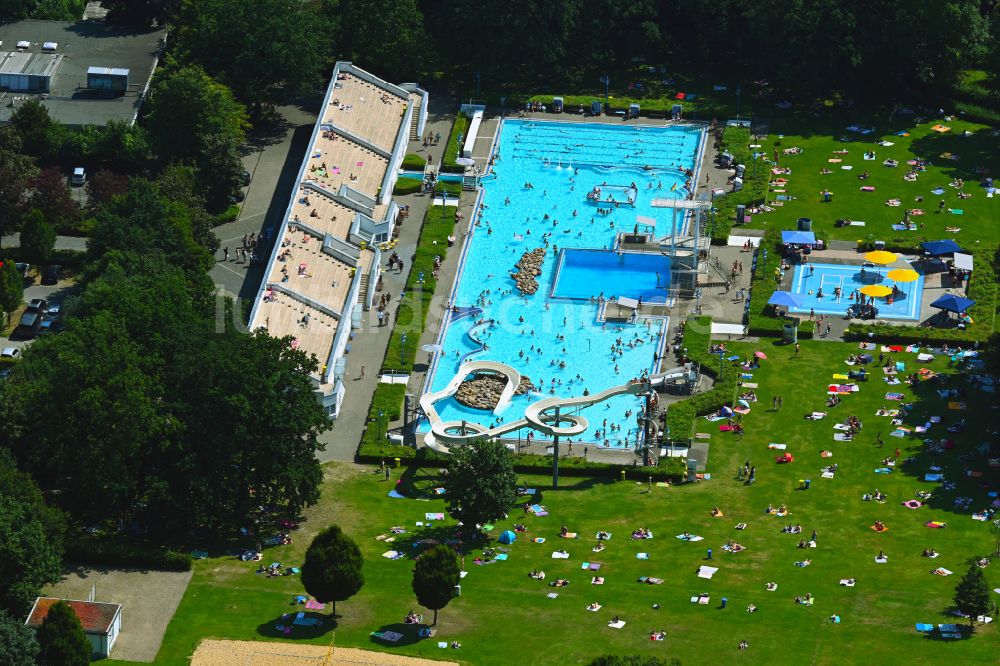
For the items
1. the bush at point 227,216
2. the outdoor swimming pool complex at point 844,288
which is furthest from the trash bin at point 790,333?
the bush at point 227,216

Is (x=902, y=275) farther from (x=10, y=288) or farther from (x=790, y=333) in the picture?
(x=10, y=288)

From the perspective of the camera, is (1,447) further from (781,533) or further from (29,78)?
(29,78)

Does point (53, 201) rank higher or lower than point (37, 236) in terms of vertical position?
higher

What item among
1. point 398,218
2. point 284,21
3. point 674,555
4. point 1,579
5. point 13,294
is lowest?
point 1,579

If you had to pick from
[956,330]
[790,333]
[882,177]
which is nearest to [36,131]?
[790,333]

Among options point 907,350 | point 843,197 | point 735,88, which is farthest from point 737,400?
point 735,88

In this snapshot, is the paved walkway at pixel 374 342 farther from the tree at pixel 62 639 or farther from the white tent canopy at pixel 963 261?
the white tent canopy at pixel 963 261

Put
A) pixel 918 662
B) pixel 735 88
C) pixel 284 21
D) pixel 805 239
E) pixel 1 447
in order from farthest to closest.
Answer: pixel 735 88 → pixel 284 21 → pixel 805 239 → pixel 1 447 → pixel 918 662
